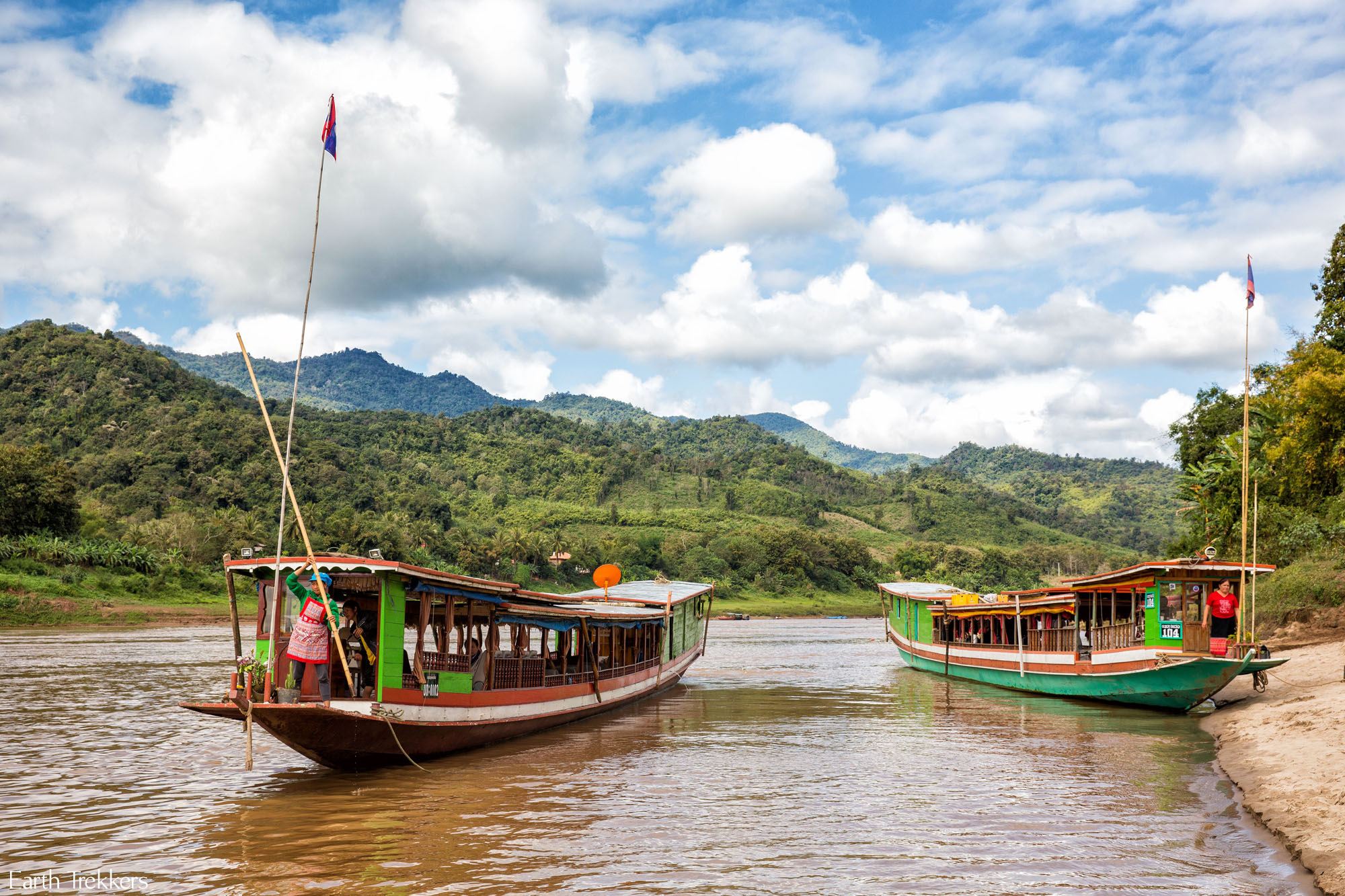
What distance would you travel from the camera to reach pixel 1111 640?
861 inches

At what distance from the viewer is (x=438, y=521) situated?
91188 mm

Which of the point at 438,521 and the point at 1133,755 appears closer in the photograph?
the point at 1133,755

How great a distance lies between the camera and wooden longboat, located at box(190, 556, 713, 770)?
13.3 metres

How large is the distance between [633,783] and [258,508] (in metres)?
65.0

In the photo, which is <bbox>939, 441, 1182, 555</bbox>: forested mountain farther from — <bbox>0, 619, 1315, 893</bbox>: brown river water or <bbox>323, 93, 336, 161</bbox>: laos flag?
<bbox>323, 93, 336, 161</bbox>: laos flag

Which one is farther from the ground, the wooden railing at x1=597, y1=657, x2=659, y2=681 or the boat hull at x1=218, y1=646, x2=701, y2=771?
the boat hull at x1=218, y1=646, x2=701, y2=771

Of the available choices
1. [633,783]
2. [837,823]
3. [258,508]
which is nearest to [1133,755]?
[837,823]

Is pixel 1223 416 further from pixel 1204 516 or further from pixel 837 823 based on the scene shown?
pixel 837 823

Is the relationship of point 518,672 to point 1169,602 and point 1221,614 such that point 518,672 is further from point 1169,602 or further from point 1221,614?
point 1221,614

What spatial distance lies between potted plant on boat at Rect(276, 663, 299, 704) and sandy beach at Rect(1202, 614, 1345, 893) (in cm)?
1183

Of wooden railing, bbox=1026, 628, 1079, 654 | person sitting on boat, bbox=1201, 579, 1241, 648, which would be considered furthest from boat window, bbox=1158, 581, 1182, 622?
wooden railing, bbox=1026, 628, 1079, 654

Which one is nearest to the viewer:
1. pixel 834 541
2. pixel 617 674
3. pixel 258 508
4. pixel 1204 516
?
pixel 617 674

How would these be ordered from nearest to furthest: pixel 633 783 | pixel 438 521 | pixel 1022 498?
pixel 633 783
pixel 438 521
pixel 1022 498

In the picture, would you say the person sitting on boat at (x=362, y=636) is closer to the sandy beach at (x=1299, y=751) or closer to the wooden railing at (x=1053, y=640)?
the sandy beach at (x=1299, y=751)
